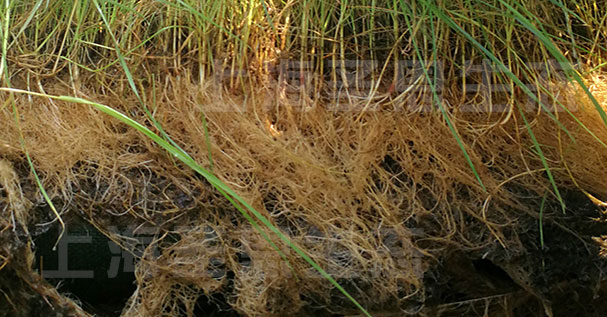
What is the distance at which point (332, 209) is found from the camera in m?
0.81

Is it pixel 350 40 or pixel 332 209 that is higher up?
pixel 350 40

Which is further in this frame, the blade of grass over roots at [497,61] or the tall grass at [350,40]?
the tall grass at [350,40]

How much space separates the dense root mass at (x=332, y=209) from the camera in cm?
80

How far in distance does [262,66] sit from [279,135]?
103mm

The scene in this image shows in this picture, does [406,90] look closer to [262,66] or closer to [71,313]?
[262,66]

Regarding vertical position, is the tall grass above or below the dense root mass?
above

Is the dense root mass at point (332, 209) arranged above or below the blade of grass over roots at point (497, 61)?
below

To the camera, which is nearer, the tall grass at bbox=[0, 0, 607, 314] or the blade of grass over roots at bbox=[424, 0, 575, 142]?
the blade of grass over roots at bbox=[424, 0, 575, 142]

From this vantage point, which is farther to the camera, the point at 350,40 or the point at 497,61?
the point at 350,40

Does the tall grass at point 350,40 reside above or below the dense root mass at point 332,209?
above

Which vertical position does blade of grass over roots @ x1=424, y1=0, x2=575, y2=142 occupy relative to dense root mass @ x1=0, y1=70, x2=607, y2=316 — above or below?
above

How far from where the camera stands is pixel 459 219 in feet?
2.68

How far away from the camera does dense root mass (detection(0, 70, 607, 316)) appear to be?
80 cm

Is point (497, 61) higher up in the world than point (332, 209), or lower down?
higher up
